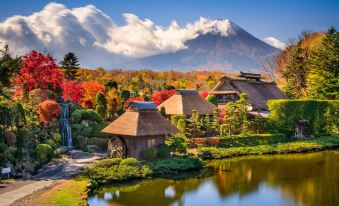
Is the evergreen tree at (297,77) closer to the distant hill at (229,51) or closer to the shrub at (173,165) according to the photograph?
the shrub at (173,165)

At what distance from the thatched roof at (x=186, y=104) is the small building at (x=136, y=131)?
34.3 ft

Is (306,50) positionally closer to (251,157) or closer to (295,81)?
(295,81)

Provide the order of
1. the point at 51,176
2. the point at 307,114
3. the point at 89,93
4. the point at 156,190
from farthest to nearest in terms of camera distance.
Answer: the point at 89,93, the point at 307,114, the point at 51,176, the point at 156,190

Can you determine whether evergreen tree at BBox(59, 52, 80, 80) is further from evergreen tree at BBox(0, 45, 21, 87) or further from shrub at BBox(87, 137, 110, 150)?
evergreen tree at BBox(0, 45, 21, 87)

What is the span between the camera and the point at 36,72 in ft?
105

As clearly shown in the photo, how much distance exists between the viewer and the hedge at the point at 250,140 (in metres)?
33.2

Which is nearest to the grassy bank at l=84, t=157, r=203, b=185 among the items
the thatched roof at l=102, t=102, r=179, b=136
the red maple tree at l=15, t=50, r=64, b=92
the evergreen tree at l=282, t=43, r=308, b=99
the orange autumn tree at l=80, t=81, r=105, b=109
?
the thatched roof at l=102, t=102, r=179, b=136

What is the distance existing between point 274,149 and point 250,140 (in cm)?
229

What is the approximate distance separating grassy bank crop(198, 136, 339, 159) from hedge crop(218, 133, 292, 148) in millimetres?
864

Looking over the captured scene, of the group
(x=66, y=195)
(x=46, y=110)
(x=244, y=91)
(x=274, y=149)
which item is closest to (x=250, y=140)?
(x=274, y=149)

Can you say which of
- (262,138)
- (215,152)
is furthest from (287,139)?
(215,152)

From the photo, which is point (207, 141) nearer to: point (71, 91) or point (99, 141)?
point (99, 141)

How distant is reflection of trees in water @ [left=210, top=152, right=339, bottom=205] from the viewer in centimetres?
2006

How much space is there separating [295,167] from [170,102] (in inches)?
636
